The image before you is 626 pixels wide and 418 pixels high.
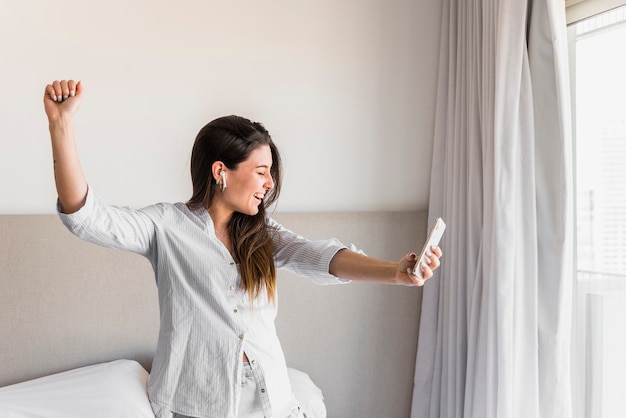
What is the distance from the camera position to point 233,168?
61.5 inches

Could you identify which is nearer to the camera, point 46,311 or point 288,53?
point 46,311

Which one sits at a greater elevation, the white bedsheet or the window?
the window

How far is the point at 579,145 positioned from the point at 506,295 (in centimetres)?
59

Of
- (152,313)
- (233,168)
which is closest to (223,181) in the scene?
(233,168)

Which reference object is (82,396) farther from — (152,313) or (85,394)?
(152,313)

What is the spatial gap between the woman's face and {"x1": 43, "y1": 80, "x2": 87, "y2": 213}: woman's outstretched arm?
0.36 meters

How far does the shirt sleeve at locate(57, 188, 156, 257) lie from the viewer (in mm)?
1288

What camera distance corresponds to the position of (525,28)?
2455mm

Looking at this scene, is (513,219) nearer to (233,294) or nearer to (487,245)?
(487,245)

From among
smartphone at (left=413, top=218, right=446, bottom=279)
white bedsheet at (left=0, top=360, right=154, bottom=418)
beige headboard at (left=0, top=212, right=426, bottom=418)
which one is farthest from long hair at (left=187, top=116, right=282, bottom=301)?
beige headboard at (left=0, top=212, right=426, bottom=418)

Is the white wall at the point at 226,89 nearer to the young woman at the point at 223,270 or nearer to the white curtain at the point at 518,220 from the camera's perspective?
the white curtain at the point at 518,220

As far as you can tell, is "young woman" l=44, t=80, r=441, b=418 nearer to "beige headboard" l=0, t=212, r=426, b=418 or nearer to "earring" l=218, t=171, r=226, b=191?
"earring" l=218, t=171, r=226, b=191

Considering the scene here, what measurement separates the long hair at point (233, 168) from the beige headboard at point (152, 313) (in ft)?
3.41

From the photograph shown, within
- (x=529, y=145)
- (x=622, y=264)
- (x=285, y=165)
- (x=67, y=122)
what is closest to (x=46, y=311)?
(x=285, y=165)
